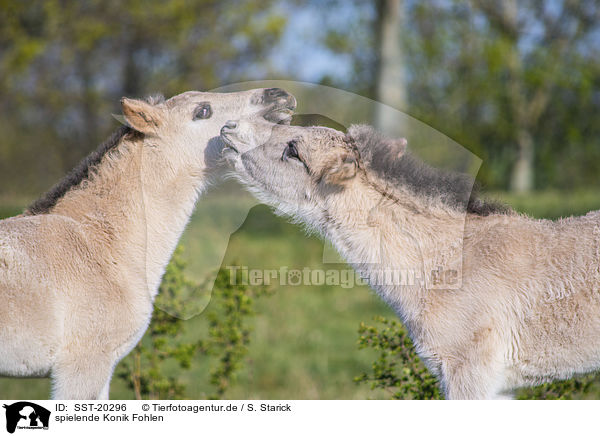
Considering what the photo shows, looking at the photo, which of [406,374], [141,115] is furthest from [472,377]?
[141,115]

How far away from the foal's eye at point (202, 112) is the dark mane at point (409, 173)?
1.23 m

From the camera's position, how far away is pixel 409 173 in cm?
471

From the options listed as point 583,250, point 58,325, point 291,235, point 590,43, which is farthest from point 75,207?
point 590,43

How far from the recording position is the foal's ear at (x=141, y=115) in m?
5.00

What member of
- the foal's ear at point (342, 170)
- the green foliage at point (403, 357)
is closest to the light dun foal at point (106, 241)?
the foal's ear at point (342, 170)

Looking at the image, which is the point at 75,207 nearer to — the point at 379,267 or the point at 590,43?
the point at 379,267

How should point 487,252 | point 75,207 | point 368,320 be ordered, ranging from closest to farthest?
point 487,252, point 75,207, point 368,320

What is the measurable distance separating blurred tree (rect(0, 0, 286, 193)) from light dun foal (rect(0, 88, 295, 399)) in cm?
1543

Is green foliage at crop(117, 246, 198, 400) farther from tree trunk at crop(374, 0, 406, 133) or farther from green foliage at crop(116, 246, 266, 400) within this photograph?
tree trunk at crop(374, 0, 406, 133)

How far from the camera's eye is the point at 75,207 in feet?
16.7

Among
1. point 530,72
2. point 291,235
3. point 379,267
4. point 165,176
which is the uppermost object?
point 530,72

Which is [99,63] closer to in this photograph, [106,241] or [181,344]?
[181,344]

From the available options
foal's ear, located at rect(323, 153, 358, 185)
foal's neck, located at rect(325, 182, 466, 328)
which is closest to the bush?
foal's neck, located at rect(325, 182, 466, 328)

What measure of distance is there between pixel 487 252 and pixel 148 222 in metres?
2.63
